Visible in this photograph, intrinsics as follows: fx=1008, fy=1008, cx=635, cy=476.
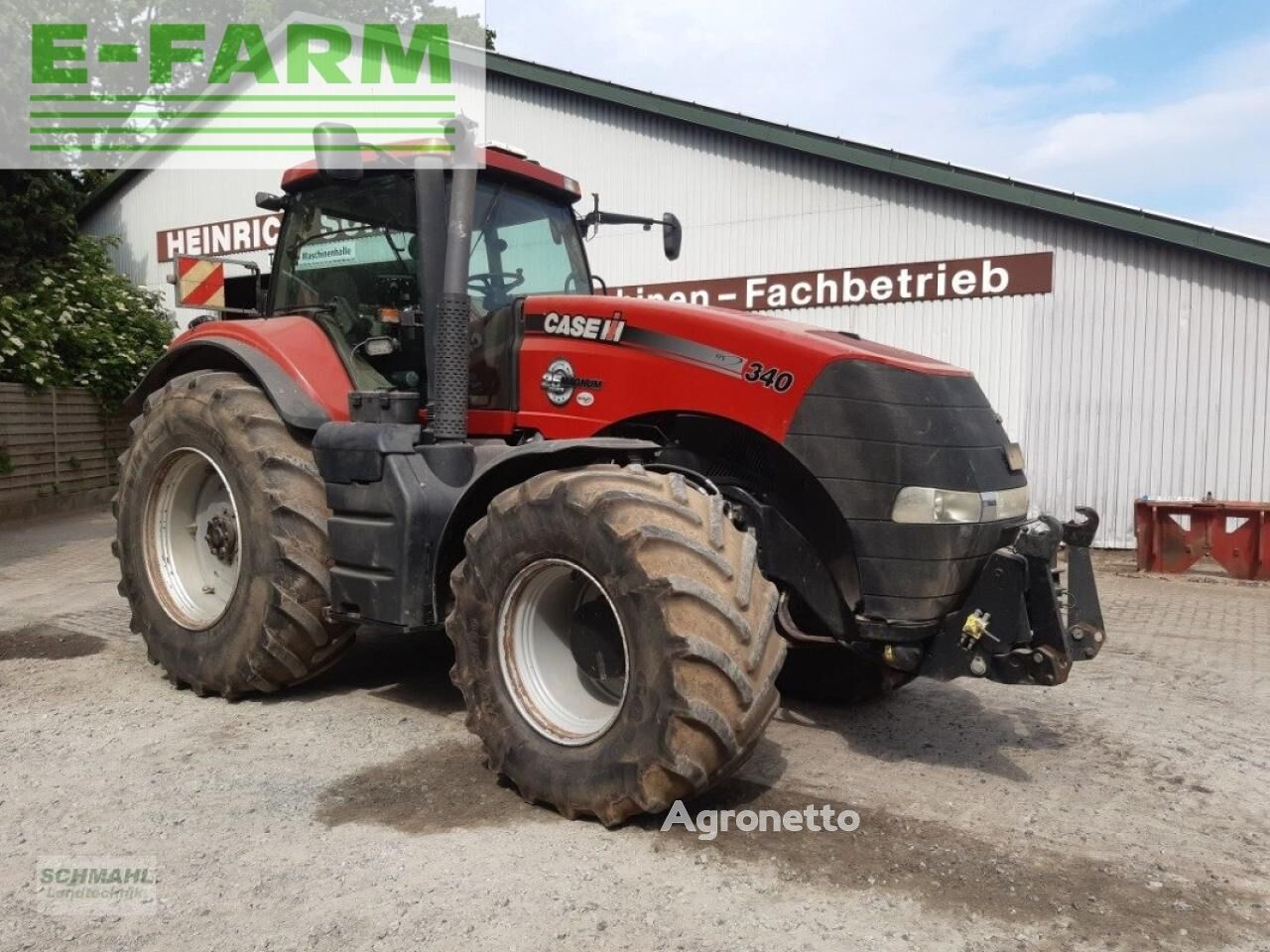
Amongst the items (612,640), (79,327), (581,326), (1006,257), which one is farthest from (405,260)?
A: (79,327)

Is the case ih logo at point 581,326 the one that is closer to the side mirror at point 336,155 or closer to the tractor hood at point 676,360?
the tractor hood at point 676,360

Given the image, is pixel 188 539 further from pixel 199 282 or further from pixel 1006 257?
pixel 1006 257

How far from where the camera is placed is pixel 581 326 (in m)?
4.16

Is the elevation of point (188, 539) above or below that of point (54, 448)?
below

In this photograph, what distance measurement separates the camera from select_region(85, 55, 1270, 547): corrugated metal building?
9.53m

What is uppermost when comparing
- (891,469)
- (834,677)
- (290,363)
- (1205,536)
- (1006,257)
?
(1006,257)

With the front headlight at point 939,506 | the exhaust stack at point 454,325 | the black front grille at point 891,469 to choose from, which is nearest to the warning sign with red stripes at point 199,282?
the exhaust stack at point 454,325

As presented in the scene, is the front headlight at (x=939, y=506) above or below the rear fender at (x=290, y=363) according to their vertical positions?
below

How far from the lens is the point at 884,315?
11000 mm

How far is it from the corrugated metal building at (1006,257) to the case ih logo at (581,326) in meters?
7.30

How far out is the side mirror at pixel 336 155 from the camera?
4.12 metres

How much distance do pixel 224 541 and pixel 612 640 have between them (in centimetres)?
235

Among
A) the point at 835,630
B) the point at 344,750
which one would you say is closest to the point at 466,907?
the point at 344,750

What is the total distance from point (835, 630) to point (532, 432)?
1.53 metres
